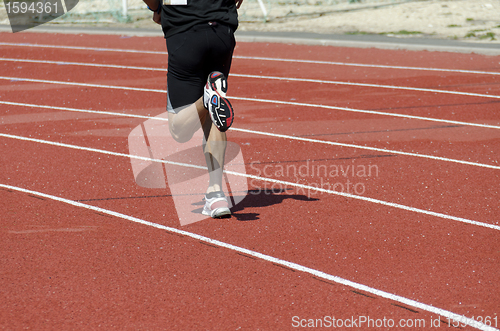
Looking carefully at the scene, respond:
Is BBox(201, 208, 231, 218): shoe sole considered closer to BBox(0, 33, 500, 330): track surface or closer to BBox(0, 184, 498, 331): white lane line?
BBox(0, 33, 500, 330): track surface

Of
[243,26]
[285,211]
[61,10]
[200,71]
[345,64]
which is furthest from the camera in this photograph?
[61,10]

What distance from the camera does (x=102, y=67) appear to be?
11.5m

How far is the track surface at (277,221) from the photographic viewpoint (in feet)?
10.2

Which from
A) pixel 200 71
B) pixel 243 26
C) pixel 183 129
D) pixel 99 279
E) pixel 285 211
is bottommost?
pixel 243 26

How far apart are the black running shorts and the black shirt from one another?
0.11 feet

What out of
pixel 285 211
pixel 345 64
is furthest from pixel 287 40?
pixel 285 211

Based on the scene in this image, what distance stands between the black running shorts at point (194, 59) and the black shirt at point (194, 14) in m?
0.03

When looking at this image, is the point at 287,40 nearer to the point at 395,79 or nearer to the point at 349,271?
the point at 395,79

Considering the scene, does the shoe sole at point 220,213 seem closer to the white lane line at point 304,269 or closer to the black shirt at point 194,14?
the white lane line at point 304,269

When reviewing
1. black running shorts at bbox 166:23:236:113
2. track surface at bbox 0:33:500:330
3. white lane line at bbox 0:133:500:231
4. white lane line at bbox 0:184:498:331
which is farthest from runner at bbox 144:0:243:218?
white lane line at bbox 0:133:500:231

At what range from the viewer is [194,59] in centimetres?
396

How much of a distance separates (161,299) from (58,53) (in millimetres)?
11401

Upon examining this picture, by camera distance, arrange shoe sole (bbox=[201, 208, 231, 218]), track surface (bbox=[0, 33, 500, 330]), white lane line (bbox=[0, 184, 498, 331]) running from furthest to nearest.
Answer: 1. shoe sole (bbox=[201, 208, 231, 218])
2. track surface (bbox=[0, 33, 500, 330])
3. white lane line (bbox=[0, 184, 498, 331])

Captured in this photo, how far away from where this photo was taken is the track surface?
122 inches
